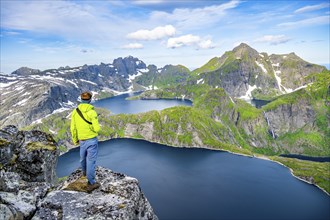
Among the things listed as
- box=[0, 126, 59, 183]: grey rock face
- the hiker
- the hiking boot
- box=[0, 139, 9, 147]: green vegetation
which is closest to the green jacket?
the hiker

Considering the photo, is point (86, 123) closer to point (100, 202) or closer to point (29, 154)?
point (100, 202)

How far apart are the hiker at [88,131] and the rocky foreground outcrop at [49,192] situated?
1.18 metres

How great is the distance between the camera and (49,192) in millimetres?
19375

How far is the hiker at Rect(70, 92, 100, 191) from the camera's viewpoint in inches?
750

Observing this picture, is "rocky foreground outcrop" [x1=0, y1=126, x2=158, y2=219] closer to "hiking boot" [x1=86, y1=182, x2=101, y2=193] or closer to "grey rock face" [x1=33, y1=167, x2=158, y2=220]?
"grey rock face" [x1=33, y1=167, x2=158, y2=220]

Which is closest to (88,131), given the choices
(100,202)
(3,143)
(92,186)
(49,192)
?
(92,186)

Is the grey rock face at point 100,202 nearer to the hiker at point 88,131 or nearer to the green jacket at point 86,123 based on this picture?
the hiker at point 88,131

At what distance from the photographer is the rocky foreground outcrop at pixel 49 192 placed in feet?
55.5

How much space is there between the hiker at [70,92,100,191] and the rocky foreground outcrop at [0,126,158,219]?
1177mm

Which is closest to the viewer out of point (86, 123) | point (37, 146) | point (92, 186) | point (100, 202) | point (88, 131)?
point (100, 202)

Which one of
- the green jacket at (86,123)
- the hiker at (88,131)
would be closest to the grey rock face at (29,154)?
the hiker at (88,131)

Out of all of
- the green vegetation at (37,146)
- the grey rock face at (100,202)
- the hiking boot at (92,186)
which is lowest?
the grey rock face at (100,202)

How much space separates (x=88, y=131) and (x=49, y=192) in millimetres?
4728

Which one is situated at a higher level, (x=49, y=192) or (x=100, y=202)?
(x=49, y=192)
